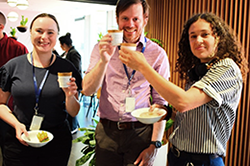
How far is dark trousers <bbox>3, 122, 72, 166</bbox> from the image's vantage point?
193 centimetres

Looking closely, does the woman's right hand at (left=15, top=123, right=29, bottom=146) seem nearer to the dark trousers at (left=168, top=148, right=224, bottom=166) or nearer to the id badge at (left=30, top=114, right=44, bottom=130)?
the id badge at (left=30, top=114, right=44, bottom=130)

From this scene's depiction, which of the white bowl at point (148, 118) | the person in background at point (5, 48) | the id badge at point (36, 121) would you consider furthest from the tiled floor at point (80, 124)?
the white bowl at point (148, 118)

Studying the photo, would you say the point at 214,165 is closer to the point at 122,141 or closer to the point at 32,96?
the point at 122,141

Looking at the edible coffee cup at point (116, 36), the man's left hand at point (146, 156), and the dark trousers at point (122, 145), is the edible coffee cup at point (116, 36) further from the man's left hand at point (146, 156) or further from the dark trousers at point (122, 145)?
the man's left hand at point (146, 156)

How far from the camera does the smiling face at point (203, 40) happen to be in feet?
5.12

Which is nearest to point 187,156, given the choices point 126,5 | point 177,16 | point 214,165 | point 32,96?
point 214,165

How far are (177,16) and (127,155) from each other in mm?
3065

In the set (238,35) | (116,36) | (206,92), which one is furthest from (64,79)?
(238,35)

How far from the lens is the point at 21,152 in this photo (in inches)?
76.1

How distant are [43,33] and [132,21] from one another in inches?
29.6

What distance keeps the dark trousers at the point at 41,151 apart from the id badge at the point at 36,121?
0.13 meters

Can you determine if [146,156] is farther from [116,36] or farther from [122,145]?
[116,36]

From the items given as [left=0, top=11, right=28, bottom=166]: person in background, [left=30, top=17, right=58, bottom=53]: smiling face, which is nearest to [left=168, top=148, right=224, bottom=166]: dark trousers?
[left=30, top=17, right=58, bottom=53]: smiling face

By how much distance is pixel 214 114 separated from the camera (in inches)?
61.2
